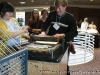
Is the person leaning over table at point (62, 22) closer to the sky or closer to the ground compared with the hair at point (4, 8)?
closer to the ground

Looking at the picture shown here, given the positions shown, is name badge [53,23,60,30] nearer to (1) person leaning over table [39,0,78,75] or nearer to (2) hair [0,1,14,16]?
(1) person leaning over table [39,0,78,75]

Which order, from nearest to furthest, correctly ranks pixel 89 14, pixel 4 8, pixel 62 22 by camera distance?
pixel 4 8, pixel 62 22, pixel 89 14

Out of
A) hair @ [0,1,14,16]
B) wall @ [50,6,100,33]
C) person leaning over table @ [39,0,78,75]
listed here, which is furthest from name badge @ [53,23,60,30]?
wall @ [50,6,100,33]

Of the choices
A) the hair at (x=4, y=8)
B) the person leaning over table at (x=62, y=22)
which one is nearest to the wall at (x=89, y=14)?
the person leaning over table at (x=62, y=22)

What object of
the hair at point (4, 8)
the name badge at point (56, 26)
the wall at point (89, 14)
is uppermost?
the hair at point (4, 8)

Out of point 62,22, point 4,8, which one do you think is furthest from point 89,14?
point 4,8

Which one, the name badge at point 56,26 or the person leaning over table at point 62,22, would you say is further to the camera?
the name badge at point 56,26

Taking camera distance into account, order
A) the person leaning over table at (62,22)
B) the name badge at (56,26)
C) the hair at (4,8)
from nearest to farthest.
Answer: the hair at (4,8) < the person leaning over table at (62,22) < the name badge at (56,26)

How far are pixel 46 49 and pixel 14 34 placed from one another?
1.10 feet

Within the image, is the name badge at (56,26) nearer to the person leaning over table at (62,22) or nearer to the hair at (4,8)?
the person leaning over table at (62,22)

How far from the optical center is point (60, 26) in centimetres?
184

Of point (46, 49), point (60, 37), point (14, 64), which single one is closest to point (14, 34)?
point (46, 49)

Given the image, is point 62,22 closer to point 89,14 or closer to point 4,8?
point 4,8

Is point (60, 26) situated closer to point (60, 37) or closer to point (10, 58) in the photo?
point (60, 37)
